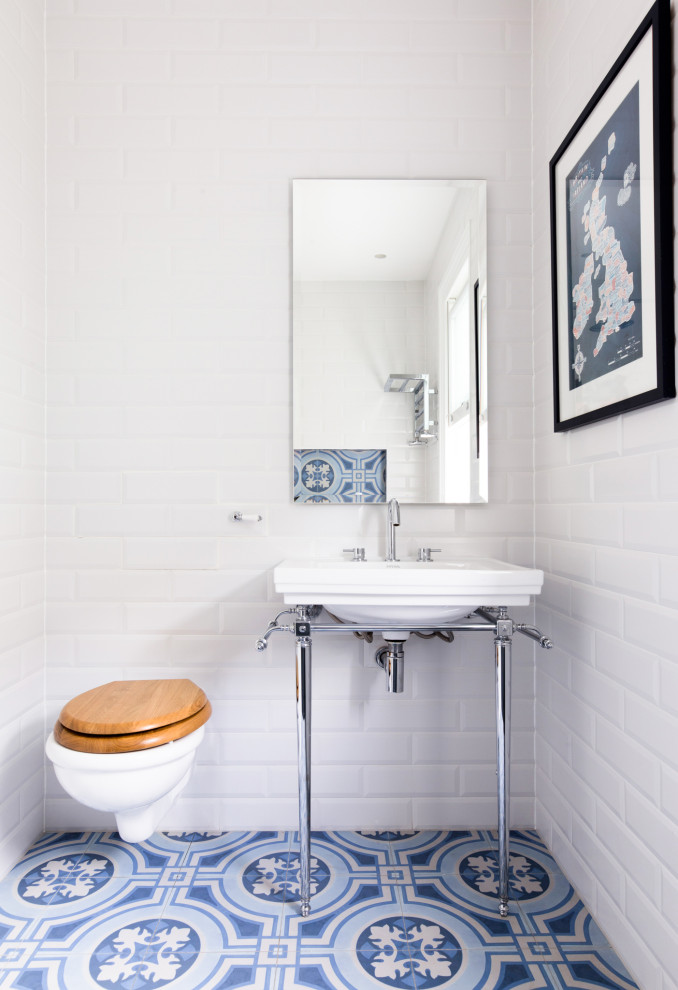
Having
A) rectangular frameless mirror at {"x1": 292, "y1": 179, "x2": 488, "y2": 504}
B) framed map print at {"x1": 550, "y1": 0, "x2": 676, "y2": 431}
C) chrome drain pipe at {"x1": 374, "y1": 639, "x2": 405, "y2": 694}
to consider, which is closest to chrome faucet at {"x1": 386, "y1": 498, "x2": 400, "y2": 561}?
rectangular frameless mirror at {"x1": 292, "y1": 179, "x2": 488, "y2": 504}

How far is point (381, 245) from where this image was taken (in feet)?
6.23

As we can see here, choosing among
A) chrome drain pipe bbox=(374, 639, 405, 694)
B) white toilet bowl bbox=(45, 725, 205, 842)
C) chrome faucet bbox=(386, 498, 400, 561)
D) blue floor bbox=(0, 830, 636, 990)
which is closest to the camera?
blue floor bbox=(0, 830, 636, 990)

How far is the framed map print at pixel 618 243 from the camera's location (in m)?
1.11

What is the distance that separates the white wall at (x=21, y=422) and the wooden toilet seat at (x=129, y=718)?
30 centimetres

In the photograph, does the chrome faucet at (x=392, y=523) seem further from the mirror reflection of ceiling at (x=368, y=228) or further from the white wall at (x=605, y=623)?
the mirror reflection of ceiling at (x=368, y=228)

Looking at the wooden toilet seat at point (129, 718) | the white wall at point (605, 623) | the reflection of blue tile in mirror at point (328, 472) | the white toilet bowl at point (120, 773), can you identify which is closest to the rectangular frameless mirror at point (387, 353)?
the reflection of blue tile in mirror at point (328, 472)

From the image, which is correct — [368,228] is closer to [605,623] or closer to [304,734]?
[605,623]

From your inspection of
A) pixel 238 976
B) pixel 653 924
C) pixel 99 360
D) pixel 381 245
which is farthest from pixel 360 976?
pixel 381 245

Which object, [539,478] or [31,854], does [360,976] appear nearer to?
[31,854]

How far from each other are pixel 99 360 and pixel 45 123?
0.73m

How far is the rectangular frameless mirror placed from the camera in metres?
1.88

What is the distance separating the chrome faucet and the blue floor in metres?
0.84

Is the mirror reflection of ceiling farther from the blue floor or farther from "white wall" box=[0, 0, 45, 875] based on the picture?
the blue floor

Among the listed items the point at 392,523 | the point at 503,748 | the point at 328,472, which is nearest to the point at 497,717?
the point at 503,748
